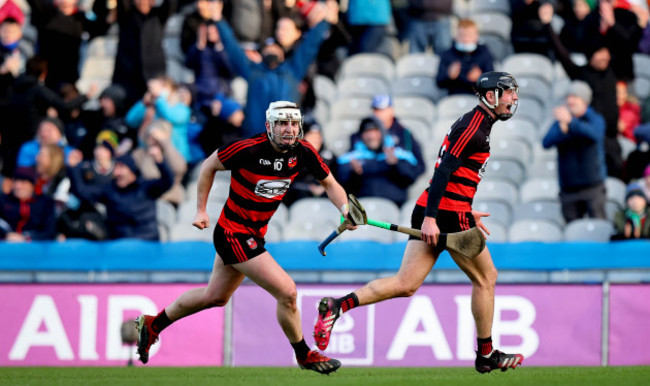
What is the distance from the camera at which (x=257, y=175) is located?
29.6 feet

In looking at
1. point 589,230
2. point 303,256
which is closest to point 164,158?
point 303,256

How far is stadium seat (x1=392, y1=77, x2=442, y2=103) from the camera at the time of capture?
625 inches

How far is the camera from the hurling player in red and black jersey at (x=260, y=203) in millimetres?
8984

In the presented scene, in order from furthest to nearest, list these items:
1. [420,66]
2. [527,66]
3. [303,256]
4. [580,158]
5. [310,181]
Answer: [420,66] → [527,66] → [310,181] → [580,158] → [303,256]

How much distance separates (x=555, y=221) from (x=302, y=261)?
3360 millimetres

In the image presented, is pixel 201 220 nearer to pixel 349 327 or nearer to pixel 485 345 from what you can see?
pixel 485 345

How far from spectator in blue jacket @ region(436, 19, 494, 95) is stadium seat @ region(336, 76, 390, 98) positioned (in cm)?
109

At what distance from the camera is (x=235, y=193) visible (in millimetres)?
9141

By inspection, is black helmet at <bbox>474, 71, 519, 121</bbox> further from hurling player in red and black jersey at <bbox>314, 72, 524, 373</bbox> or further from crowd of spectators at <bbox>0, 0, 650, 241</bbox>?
crowd of spectators at <bbox>0, 0, 650, 241</bbox>

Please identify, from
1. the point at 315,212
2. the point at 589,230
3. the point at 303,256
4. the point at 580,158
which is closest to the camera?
the point at 303,256

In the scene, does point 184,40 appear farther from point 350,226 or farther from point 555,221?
point 350,226

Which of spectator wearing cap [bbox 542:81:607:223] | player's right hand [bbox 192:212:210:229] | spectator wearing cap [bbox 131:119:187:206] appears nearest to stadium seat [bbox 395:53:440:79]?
spectator wearing cap [bbox 542:81:607:223]

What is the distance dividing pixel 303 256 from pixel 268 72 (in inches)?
132

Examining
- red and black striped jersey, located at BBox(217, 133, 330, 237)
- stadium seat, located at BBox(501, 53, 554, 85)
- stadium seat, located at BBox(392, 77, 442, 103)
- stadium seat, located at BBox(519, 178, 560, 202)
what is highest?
stadium seat, located at BBox(501, 53, 554, 85)
